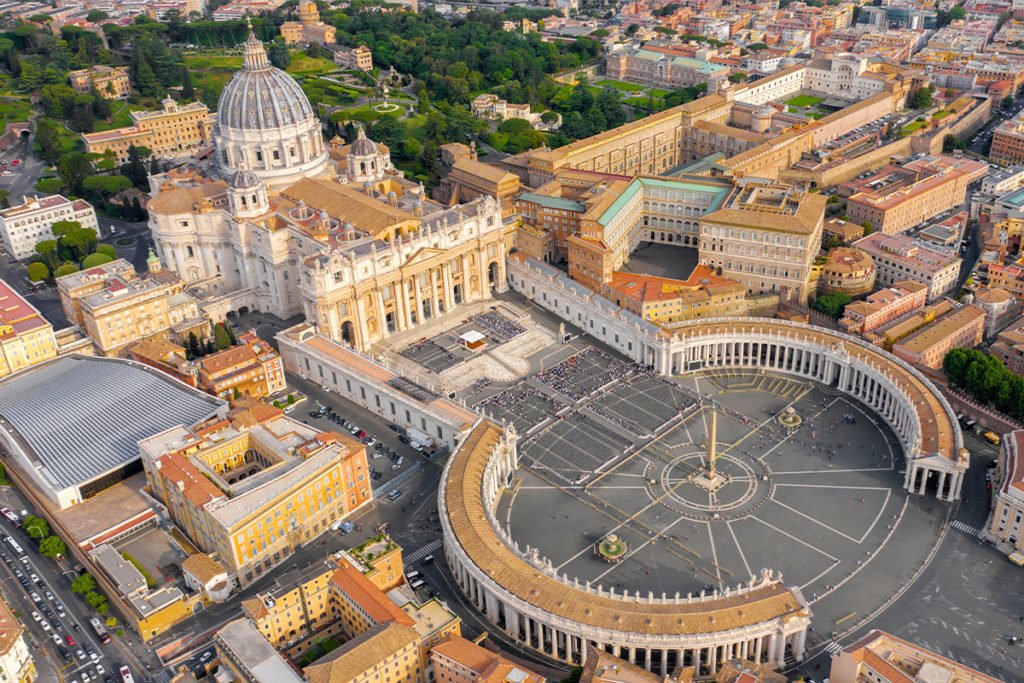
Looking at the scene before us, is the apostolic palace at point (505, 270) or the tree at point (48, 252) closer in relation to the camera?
the apostolic palace at point (505, 270)

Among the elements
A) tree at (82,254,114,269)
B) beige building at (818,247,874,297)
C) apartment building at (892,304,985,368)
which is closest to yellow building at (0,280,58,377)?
tree at (82,254,114,269)

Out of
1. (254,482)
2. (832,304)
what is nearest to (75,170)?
(254,482)

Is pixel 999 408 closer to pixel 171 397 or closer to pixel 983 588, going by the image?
pixel 983 588

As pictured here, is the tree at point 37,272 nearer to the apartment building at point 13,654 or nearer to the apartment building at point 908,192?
the apartment building at point 13,654

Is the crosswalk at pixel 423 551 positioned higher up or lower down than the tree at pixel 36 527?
lower down

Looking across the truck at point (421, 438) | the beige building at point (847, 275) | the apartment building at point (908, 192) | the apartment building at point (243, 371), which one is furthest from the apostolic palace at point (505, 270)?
the apartment building at point (908, 192)

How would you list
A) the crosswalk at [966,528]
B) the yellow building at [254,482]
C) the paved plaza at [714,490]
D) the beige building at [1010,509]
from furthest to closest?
1. the crosswalk at [966,528]
2. the paved plaza at [714,490]
3. the beige building at [1010,509]
4. the yellow building at [254,482]

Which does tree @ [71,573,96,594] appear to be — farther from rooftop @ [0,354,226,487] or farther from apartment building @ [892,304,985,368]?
apartment building @ [892,304,985,368]
